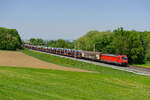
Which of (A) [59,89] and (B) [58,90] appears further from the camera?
(A) [59,89]

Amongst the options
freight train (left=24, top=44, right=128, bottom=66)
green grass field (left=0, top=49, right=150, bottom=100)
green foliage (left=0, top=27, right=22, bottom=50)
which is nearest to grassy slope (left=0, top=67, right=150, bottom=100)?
green grass field (left=0, top=49, right=150, bottom=100)

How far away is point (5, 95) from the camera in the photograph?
11727 millimetres

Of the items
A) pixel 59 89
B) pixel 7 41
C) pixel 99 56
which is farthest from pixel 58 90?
pixel 7 41

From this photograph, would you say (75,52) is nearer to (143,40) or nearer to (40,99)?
(143,40)

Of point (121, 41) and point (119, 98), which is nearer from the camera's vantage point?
point (119, 98)

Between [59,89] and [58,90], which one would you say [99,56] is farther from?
[58,90]

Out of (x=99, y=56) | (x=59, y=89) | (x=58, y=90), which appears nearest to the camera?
(x=58, y=90)

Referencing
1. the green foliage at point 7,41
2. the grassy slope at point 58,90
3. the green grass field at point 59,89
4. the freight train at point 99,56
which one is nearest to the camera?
the grassy slope at point 58,90

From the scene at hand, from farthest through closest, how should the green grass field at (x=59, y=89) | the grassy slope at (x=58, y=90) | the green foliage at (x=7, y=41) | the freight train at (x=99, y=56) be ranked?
1. the green foliage at (x=7, y=41)
2. the freight train at (x=99, y=56)
3. the green grass field at (x=59, y=89)
4. the grassy slope at (x=58, y=90)

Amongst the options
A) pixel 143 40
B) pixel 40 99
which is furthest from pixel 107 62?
pixel 40 99

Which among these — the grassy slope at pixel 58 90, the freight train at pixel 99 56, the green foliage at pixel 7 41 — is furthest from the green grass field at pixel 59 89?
the green foliage at pixel 7 41

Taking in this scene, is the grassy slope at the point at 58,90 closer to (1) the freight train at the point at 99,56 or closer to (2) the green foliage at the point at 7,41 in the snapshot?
(1) the freight train at the point at 99,56

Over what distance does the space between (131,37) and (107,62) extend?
17.1 metres

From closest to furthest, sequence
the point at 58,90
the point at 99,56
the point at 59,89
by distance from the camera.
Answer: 1. the point at 58,90
2. the point at 59,89
3. the point at 99,56
